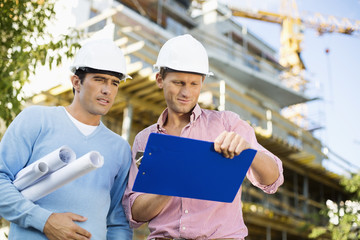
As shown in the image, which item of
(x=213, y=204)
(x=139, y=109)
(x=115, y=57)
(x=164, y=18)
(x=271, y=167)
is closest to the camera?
(x=271, y=167)

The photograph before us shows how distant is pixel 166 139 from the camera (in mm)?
1935

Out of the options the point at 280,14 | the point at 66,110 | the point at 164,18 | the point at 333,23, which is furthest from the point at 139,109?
the point at 333,23

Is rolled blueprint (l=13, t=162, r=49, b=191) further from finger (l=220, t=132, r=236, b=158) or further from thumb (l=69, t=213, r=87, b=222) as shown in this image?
finger (l=220, t=132, r=236, b=158)

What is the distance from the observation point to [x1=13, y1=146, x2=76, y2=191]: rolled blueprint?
213 cm

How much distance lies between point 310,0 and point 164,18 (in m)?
31.5

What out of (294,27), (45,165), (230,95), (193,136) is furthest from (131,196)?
(294,27)

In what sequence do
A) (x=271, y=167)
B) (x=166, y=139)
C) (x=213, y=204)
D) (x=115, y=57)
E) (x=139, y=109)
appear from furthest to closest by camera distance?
(x=139, y=109) → (x=115, y=57) → (x=213, y=204) → (x=271, y=167) → (x=166, y=139)

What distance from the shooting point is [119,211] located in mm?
2781

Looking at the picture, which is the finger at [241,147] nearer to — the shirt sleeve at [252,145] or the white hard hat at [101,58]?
the shirt sleeve at [252,145]

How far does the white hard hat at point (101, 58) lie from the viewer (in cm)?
265

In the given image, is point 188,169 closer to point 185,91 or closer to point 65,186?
point 185,91

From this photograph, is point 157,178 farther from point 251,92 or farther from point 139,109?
point 251,92

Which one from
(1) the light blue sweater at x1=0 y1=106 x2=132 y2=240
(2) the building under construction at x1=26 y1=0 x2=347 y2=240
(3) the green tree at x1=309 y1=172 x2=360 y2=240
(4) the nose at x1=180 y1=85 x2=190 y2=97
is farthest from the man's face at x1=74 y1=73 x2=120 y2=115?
(3) the green tree at x1=309 y1=172 x2=360 y2=240

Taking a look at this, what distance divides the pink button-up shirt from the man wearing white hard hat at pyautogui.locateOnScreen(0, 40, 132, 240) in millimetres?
159
